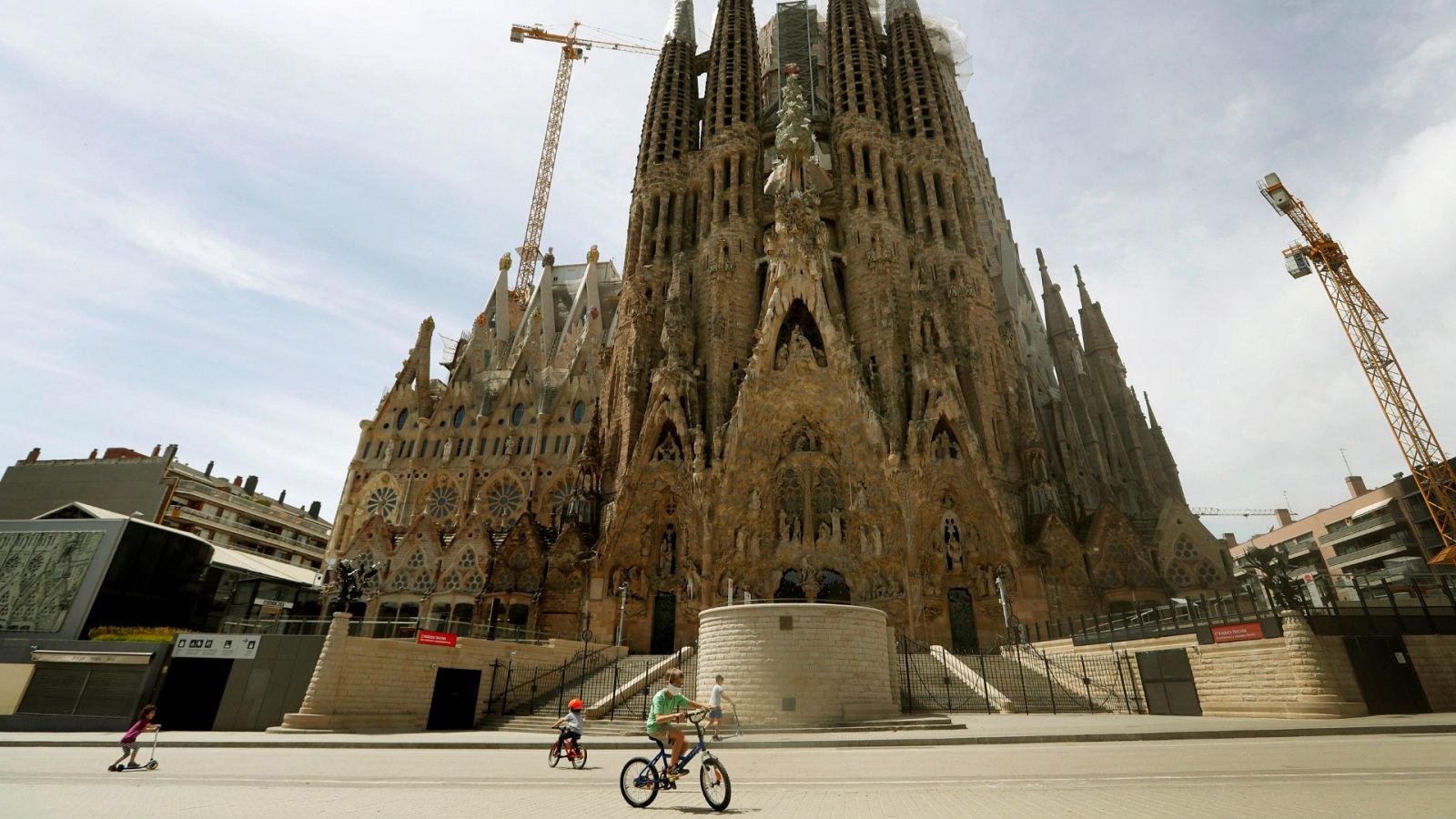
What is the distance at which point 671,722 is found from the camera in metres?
7.02

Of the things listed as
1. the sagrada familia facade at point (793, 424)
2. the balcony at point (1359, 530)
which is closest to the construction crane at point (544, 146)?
the sagrada familia facade at point (793, 424)

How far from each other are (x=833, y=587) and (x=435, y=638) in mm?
18387

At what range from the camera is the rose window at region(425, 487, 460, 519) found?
4506 cm

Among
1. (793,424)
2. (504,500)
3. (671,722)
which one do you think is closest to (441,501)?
(504,500)

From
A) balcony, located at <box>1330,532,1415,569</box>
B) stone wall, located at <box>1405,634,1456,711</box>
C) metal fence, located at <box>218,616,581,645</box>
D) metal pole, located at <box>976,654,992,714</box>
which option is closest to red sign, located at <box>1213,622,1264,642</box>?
stone wall, located at <box>1405,634,1456,711</box>

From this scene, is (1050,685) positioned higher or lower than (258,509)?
lower

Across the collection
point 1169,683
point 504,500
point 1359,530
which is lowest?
point 1169,683

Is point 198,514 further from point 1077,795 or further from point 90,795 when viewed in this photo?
point 1077,795

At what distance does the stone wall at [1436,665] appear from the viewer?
15.3 metres

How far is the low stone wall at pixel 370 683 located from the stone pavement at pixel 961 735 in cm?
113

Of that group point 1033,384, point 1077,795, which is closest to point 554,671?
point 1077,795

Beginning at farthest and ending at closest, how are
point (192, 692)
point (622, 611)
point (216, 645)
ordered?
point (622, 611) → point (216, 645) → point (192, 692)

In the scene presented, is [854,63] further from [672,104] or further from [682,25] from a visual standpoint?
[682,25]

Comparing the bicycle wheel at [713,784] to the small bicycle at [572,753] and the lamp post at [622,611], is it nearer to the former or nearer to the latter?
the small bicycle at [572,753]
